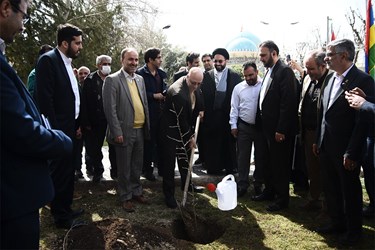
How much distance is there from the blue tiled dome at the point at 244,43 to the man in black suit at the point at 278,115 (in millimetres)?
32411

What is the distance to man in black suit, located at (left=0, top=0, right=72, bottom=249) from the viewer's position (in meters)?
1.60

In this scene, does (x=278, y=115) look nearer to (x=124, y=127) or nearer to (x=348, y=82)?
(x=348, y=82)

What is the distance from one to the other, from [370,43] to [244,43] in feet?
109

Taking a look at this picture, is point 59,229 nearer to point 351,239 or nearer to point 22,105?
point 22,105

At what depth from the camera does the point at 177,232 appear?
416 centimetres

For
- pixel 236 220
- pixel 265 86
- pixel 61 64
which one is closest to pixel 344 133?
pixel 265 86

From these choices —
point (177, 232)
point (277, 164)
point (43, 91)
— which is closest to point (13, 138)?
point (43, 91)

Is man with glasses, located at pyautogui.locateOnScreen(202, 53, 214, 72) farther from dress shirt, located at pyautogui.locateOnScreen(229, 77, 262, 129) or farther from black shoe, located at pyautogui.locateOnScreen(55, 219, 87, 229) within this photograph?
black shoe, located at pyautogui.locateOnScreen(55, 219, 87, 229)

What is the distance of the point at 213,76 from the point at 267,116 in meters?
1.83

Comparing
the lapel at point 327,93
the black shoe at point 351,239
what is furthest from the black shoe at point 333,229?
the lapel at point 327,93

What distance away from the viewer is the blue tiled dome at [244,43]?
36281mm

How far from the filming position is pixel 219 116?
6027 millimetres

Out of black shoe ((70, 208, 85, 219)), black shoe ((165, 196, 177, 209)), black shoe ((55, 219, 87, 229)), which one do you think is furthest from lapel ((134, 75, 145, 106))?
black shoe ((55, 219, 87, 229))

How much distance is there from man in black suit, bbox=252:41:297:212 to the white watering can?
2.36 feet
